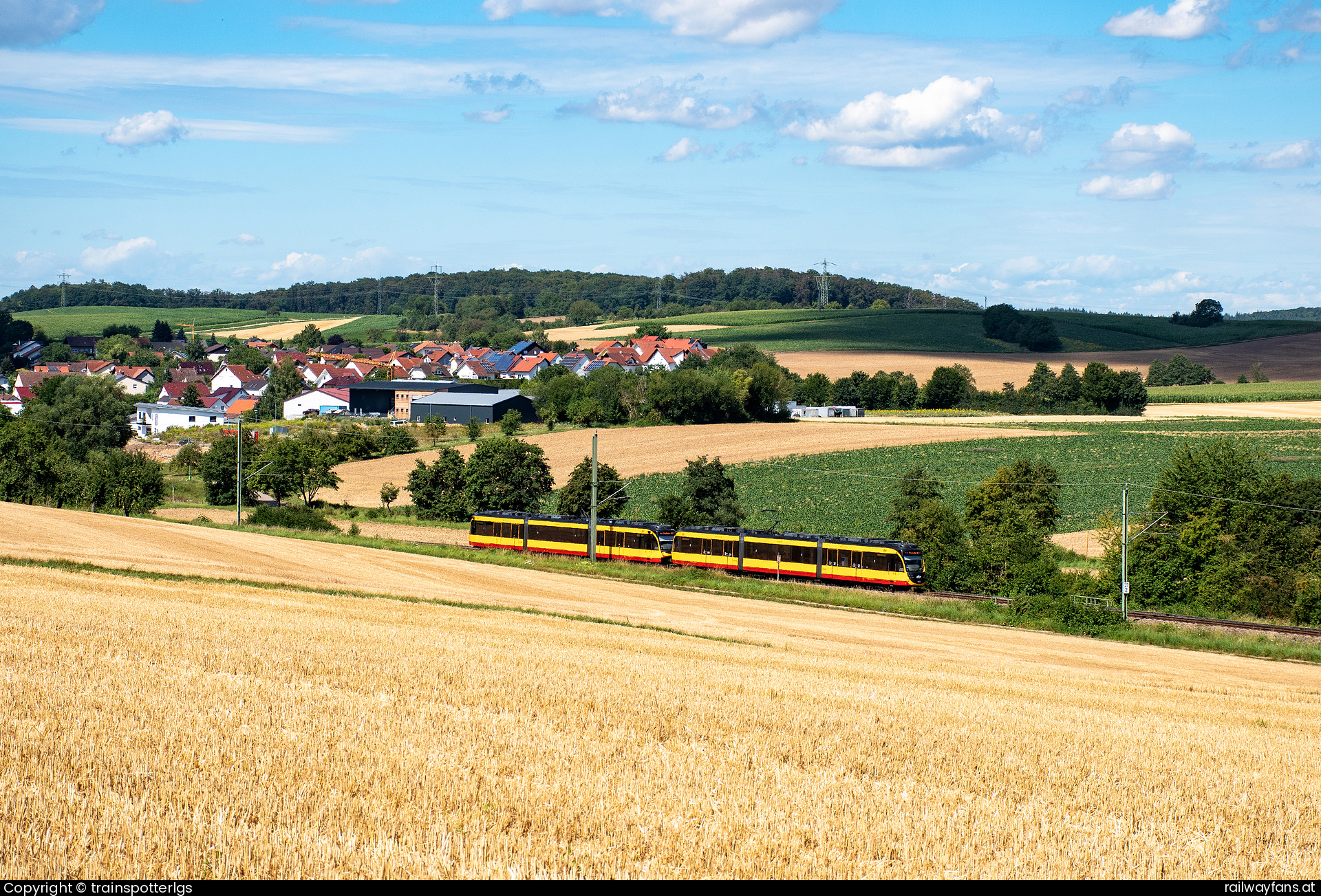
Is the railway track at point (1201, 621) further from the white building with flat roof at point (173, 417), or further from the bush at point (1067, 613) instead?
the white building with flat roof at point (173, 417)

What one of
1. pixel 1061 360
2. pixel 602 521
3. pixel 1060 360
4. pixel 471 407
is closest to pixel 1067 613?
pixel 602 521

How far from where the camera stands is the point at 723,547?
5091 cm

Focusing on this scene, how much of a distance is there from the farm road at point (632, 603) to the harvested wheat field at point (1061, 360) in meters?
109

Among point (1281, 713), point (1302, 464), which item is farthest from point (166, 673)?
point (1302, 464)

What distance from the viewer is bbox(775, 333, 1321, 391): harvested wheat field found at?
14475cm

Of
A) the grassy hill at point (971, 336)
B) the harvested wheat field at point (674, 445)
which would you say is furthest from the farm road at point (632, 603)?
the grassy hill at point (971, 336)

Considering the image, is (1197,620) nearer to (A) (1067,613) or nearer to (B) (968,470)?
(A) (1067,613)

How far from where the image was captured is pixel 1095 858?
806cm

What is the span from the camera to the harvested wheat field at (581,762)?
300 inches

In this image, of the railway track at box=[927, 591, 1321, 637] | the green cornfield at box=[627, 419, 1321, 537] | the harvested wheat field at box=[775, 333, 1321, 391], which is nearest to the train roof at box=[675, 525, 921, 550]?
the railway track at box=[927, 591, 1321, 637]

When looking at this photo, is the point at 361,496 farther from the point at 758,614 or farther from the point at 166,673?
the point at 166,673

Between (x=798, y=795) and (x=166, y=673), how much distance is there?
9.06 metres

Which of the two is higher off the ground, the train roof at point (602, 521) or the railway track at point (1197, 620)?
the train roof at point (602, 521)

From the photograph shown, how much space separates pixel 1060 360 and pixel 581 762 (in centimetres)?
15608
